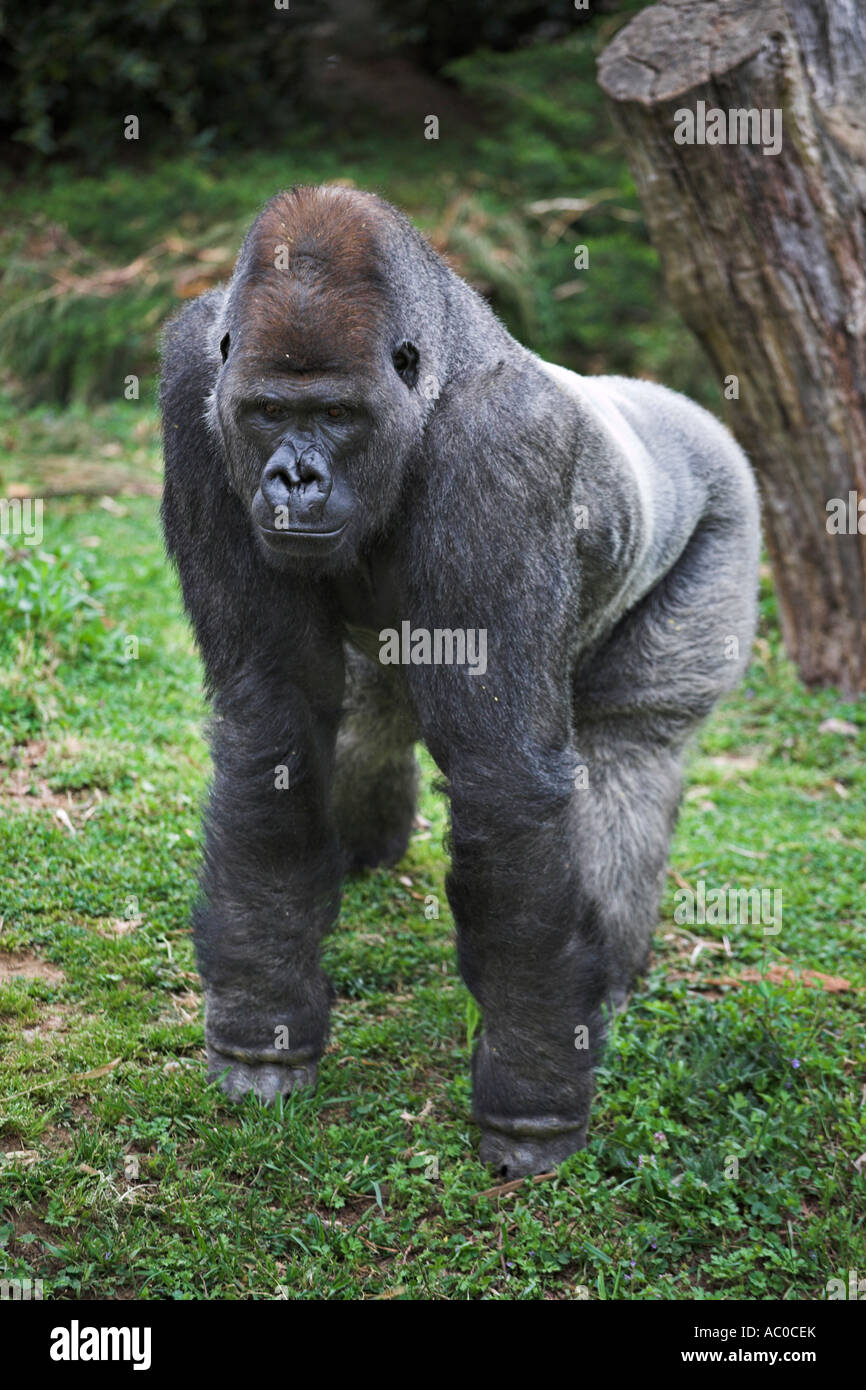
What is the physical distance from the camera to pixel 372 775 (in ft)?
16.3

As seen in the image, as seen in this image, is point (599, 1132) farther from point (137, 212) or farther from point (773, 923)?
point (137, 212)

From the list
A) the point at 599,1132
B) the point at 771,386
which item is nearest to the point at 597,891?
the point at 599,1132

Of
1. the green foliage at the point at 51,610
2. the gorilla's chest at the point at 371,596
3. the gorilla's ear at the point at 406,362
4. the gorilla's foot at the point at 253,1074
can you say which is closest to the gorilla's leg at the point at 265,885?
the gorilla's foot at the point at 253,1074

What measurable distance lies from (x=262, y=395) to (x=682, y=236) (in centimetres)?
378

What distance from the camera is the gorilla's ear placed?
320cm

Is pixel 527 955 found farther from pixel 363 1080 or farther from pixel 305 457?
pixel 305 457

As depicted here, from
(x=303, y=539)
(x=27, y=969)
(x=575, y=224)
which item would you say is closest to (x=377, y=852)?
(x=27, y=969)

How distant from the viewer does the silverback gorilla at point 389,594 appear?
3.10m

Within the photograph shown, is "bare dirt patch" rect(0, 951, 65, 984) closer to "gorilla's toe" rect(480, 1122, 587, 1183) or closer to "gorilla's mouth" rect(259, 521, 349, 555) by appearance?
"gorilla's toe" rect(480, 1122, 587, 1183)

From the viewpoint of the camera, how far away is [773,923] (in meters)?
4.98

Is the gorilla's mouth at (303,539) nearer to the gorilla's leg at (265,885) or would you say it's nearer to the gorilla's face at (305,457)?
the gorilla's face at (305,457)

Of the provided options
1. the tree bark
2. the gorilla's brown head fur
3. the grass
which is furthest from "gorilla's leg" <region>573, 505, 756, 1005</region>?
the tree bark

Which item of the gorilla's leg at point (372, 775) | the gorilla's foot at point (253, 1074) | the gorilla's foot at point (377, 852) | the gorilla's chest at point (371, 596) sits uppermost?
the gorilla's chest at point (371, 596)

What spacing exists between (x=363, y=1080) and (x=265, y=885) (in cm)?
73
